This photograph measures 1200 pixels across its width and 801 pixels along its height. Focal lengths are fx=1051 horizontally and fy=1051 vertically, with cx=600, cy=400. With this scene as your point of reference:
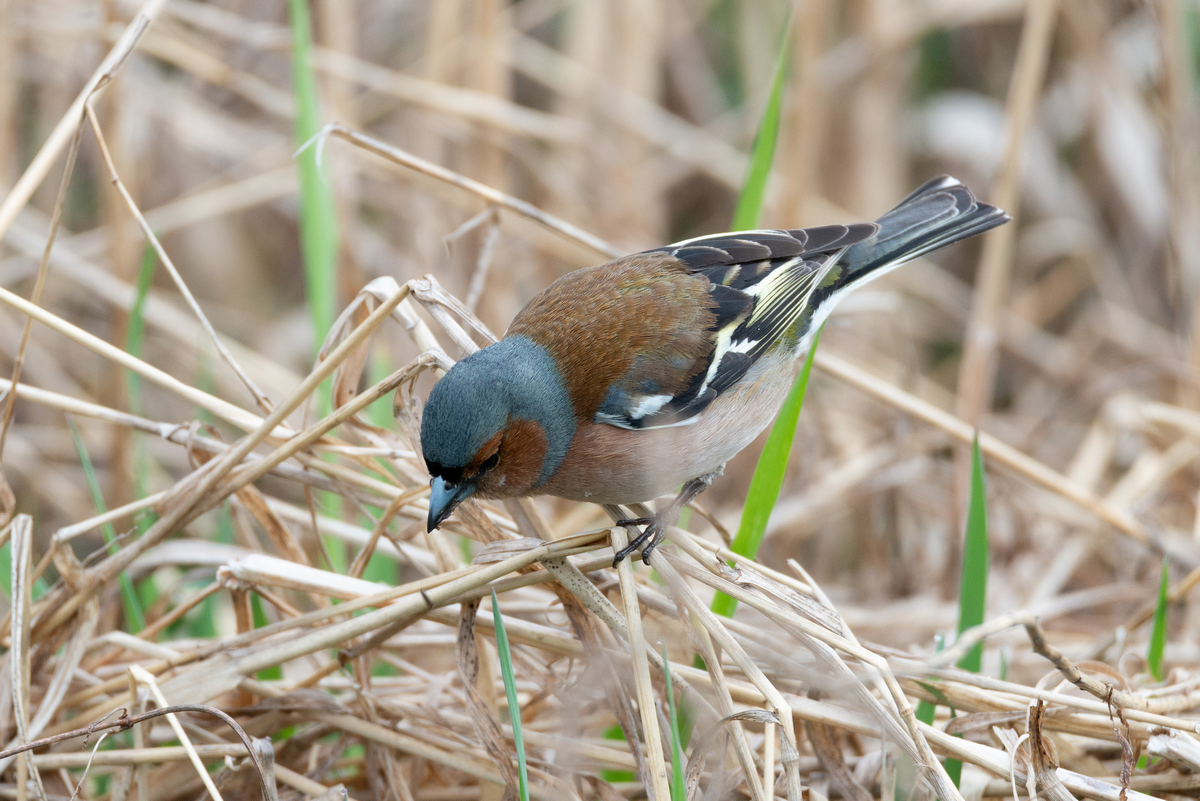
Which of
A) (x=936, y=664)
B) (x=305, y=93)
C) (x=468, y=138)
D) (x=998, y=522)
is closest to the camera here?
(x=936, y=664)

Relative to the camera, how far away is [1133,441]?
17.8ft

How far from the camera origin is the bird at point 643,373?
247cm

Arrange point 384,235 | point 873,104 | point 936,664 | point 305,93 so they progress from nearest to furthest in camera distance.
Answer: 1. point 936,664
2. point 305,93
3. point 873,104
4. point 384,235

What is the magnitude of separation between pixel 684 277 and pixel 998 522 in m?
2.45

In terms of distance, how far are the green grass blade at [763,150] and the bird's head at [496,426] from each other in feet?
2.63

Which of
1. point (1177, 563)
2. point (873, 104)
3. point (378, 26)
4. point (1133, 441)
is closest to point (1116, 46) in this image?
point (873, 104)

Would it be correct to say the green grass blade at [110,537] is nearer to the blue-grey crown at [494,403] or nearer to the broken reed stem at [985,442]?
the blue-grey crown at [494,403]

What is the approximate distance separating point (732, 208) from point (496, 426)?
180 inches

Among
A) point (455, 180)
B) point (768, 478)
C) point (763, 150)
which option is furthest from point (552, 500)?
point (768, 478)

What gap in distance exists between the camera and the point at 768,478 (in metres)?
2.47

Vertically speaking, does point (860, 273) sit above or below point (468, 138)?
below

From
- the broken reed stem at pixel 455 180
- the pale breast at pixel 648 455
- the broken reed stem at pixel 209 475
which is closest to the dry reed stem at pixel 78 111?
the broken reed stem at pixel 455 180

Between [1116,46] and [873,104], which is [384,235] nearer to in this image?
[873,104]

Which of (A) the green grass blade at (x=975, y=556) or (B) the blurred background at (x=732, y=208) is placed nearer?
(A) the green grass blade at (x=975, y=556)
